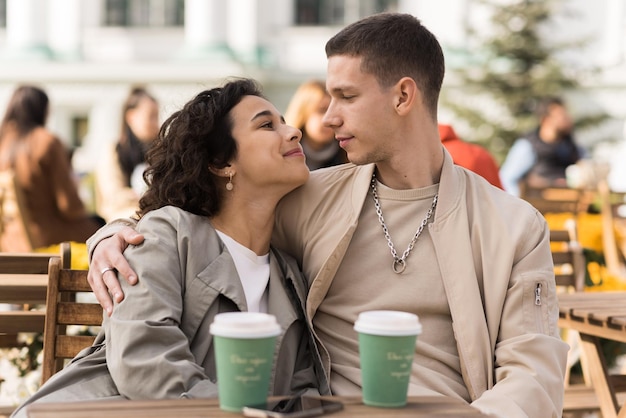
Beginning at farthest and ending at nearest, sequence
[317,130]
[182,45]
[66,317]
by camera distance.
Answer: [182,45]
[317,130]
[66,317]

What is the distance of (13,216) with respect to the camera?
24.7ft

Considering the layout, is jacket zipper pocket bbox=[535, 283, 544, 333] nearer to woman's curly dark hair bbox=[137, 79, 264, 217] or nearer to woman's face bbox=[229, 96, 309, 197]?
woman's face bbox=[229, 96, 309, 197]

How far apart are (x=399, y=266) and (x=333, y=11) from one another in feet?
77.3

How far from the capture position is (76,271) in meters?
3.44

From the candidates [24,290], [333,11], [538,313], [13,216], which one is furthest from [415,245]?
[333,11]

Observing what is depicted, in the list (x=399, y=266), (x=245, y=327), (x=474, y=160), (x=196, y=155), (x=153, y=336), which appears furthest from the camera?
(x=474, y=160)

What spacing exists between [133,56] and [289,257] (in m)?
23.0

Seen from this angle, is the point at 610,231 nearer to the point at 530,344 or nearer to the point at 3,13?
the point at 530,344

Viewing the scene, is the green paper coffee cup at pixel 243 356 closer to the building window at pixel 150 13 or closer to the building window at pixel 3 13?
the building window at pixel 150 13

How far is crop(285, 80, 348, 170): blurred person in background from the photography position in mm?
6789

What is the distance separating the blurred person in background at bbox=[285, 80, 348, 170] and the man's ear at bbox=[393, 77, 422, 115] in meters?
3.39

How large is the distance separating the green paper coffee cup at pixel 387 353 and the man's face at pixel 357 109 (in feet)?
3.63

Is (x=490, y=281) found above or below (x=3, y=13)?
above

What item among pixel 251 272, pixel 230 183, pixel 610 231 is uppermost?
pixel 230 183
